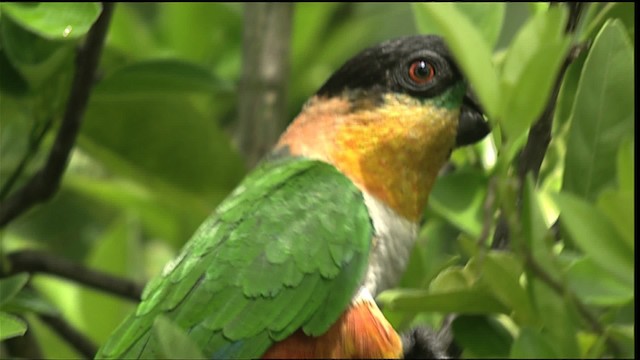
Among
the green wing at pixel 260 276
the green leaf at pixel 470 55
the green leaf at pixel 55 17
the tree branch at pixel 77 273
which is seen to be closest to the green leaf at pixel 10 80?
the green leaf at pixel 55 17

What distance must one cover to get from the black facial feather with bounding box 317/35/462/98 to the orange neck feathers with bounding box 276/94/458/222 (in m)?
0.02

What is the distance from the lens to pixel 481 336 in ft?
4.95

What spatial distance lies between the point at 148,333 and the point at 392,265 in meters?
0.48

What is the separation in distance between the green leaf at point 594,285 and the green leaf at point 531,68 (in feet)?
0.56

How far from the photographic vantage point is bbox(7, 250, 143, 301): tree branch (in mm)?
2416

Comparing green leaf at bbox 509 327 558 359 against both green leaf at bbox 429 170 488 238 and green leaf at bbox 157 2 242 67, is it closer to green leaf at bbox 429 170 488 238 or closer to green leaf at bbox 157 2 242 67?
green leaf at bbox 429 170 488 238

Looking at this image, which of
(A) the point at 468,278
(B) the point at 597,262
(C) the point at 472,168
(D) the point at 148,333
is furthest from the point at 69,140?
(B) the point at 597,262

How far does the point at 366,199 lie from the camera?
6.93 ft

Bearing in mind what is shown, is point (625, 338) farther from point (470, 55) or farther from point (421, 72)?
point (421, 72)

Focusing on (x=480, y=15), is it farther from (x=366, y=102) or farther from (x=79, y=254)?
(x=79, y=254)

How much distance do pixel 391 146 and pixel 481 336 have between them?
744 mm

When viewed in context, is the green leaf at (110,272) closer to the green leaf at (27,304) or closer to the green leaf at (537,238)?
the green leaf at (27,304)

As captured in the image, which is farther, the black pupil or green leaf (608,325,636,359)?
the black pupil

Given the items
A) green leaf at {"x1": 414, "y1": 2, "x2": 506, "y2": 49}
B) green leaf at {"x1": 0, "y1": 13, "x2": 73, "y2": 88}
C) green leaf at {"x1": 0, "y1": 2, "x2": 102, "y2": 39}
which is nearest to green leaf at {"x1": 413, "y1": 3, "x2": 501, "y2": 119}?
green leaf at {"x1": 414, "y1": 2, "x2": 506, "y2": 49}
